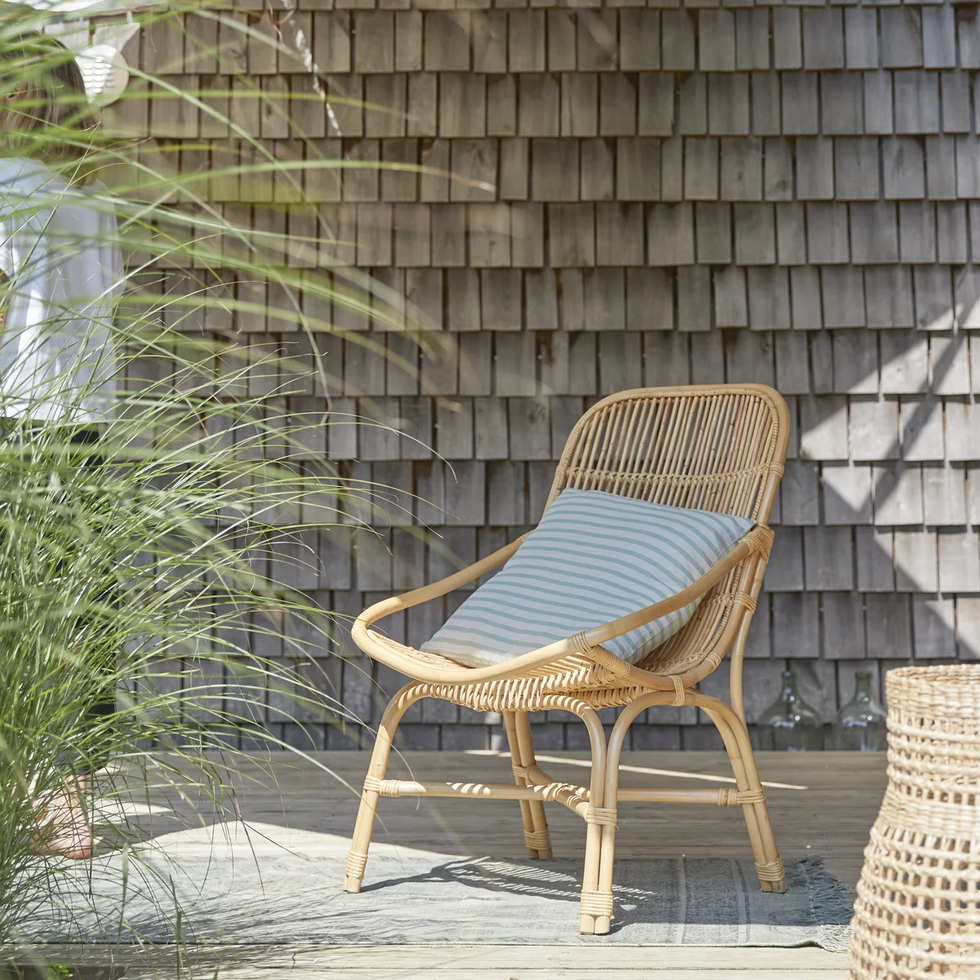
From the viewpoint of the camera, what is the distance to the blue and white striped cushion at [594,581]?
209cm

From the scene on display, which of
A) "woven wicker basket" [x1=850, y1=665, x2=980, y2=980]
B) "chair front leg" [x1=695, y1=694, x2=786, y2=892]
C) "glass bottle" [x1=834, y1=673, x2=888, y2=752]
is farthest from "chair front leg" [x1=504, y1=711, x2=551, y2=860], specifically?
"glass bottle" [x1=834, y1=673, x2=888, y2=752]

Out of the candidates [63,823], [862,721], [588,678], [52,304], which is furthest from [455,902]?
[862,721]

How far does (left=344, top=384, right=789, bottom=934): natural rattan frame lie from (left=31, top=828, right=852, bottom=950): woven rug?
77 mm

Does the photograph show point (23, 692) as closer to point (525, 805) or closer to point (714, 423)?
point (525, 805)

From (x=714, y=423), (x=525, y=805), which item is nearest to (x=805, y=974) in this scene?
(x=525, y=805)

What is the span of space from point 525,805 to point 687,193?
2.01m

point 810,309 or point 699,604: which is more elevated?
point 810,309

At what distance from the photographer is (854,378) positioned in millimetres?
3387

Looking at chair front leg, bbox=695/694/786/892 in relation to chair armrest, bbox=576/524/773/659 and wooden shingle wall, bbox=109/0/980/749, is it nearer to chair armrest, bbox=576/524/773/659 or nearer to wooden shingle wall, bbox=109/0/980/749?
chair armrest, bbox=576/524/773/659

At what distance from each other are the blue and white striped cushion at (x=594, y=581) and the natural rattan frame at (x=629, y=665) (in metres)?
0.06

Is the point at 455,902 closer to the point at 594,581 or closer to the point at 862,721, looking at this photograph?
the point at 594,581

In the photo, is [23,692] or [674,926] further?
[674,926]

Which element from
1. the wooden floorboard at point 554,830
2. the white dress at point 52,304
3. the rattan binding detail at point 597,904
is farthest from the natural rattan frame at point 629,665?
the white dress at point 52,304

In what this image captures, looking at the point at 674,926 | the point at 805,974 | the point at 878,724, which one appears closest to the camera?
the point at 805,974
